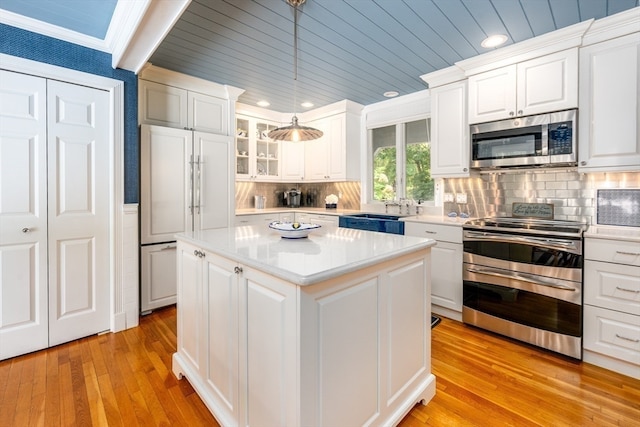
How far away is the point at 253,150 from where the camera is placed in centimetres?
436

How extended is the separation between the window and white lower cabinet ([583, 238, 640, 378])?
5.89 ft

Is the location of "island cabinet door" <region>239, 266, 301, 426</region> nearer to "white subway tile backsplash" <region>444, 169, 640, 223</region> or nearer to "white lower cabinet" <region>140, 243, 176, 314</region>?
"white lower cabinet" <region>140, 243, 176, 314</region>

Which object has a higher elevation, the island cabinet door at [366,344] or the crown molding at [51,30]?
the crown molding at [51,30]

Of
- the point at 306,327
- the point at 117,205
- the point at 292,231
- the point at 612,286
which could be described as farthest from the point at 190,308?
the point at 612,286

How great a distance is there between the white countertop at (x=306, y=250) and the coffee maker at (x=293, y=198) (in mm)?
2917

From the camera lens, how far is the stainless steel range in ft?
7.05

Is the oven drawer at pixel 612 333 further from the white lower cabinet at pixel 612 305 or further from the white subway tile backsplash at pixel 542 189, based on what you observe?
the white subway tile backsplash at pixel 542 189

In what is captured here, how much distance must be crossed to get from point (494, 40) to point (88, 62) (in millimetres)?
3351

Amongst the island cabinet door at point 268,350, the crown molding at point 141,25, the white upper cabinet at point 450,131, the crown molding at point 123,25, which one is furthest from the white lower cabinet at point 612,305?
the crown molding at point 123,25

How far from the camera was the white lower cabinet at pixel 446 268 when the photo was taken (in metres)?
2.77

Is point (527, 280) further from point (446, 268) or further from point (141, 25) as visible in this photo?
point (141, 25)

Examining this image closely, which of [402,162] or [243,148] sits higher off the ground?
[243,148]

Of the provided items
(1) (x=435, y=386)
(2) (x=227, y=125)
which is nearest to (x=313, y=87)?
(2) (x=227, y=125)

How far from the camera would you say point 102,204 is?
255cm
